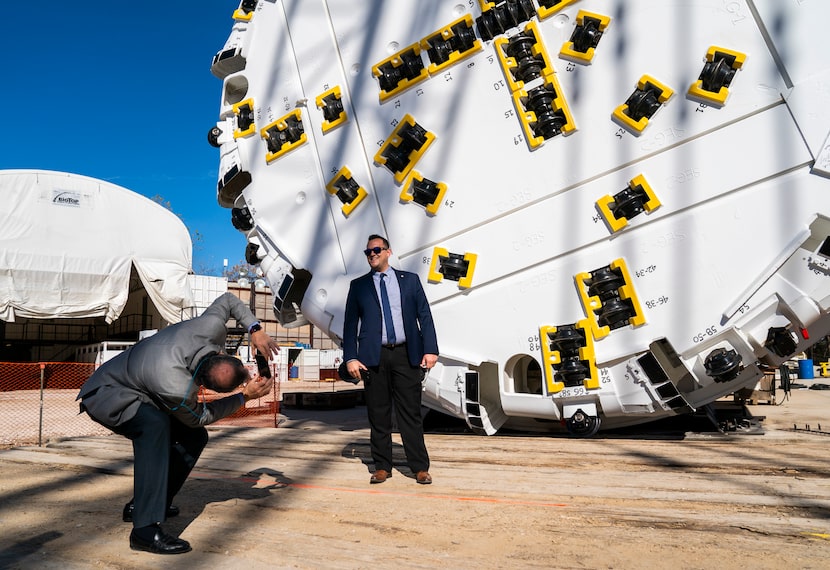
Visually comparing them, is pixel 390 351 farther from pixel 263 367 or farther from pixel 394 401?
pixel 263 367

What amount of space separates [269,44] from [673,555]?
21.4 feet

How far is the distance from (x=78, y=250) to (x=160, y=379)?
24.6 metres

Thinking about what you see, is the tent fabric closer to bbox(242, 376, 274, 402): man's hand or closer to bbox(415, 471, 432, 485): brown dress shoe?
bbox(415, 471, 432, 485): brown dress shoe

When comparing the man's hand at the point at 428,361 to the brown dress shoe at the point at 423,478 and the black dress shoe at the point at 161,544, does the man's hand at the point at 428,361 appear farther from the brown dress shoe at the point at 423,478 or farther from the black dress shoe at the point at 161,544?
the black dress shoe at the point at 161,544

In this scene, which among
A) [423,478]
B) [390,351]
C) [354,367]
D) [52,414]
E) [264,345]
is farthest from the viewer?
[52,414]

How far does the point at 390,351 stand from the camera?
4672 mm

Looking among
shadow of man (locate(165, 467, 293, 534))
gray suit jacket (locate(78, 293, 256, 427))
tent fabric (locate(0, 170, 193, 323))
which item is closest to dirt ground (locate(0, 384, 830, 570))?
shadow of man (locate(165, 467, 293, 534))

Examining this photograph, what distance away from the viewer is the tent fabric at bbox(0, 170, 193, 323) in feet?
77.0

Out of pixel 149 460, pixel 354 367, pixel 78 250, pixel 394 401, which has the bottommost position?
pixel 149 460

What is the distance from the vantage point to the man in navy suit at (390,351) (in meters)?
4.61

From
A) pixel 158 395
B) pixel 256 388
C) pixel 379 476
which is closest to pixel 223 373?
pixel 256 388

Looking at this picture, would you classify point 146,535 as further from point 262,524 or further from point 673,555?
point 673,555

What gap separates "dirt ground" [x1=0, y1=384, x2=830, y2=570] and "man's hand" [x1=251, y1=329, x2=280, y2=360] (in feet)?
3.15

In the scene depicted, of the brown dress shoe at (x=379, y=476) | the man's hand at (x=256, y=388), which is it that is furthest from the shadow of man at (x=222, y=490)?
the man's hand at (x=256, y=388)
